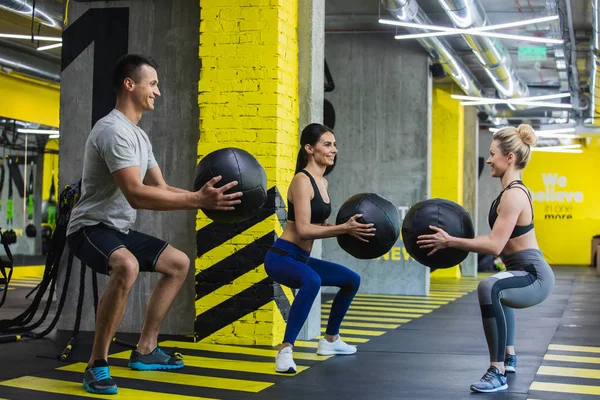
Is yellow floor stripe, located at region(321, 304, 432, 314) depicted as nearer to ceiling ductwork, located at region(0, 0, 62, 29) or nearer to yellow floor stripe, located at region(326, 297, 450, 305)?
yellow floor stripe, located at region(326, 297, 450, 305)

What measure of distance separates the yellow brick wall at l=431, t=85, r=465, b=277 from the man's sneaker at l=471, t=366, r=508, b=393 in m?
11.7

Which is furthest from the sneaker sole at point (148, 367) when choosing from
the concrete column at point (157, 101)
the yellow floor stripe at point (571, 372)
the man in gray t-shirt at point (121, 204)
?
the yellow floor stripe at point (571, 372)

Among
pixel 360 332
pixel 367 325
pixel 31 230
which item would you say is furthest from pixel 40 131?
pixel 360 332

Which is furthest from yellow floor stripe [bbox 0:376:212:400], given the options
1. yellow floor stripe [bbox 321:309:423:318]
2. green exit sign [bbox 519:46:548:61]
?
green exit sign [bbox 519:46:548:61]

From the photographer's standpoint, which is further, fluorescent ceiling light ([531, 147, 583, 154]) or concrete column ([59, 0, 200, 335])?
fluorescent ceiling light ([531, 147, 583, 154])

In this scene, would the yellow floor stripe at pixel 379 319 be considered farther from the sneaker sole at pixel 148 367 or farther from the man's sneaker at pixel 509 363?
the sneaker sole at pixel 148 367

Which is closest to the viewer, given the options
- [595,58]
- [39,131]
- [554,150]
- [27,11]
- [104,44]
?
[104,44]

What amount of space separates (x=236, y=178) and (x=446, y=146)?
12.5 m

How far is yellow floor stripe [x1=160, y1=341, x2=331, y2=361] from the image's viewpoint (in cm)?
569

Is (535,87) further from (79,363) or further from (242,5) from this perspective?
(79,363)

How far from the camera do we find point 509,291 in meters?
4.54

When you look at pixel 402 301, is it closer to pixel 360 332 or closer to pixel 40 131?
pixel 360 332

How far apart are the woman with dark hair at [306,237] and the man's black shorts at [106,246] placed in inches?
31.2

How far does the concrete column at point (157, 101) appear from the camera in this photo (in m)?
6.70
